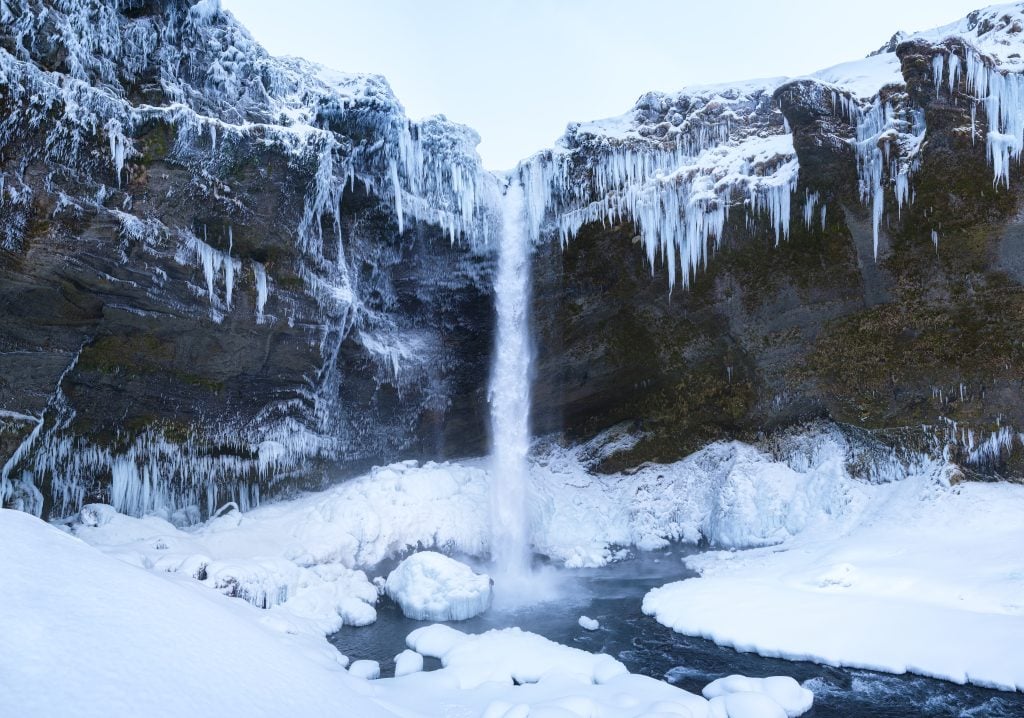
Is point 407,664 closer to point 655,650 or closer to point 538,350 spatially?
point 655,650

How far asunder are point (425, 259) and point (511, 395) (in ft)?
16.0

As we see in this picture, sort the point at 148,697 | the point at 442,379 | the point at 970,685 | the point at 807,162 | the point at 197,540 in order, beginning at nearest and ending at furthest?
the point at 148,697 → the point at 970,685 → the point at 197,540 → the point at 807,162 → the point at 442,379

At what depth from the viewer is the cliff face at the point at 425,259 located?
1216 cm

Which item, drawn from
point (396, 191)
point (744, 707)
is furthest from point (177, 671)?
point (396, 191)

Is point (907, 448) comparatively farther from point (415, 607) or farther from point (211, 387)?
point (211, 387)

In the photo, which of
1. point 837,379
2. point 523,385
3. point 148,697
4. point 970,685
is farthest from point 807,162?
point 148,697

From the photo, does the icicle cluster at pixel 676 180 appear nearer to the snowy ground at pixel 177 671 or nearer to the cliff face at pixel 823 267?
the cliff face at pixel 823 267

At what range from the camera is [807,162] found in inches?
A: 574

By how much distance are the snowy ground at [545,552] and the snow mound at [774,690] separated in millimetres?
764

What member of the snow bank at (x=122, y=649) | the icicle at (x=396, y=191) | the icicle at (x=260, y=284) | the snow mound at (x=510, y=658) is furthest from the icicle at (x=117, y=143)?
the snow mound at (x=510, y=658)

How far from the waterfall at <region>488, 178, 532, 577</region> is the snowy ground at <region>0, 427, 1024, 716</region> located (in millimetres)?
504

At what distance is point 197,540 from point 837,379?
1553cm

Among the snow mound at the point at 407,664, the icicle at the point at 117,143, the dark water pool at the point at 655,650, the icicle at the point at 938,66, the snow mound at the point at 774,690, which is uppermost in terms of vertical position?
the icicle at the point at 938,66

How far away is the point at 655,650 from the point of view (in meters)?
9.70
